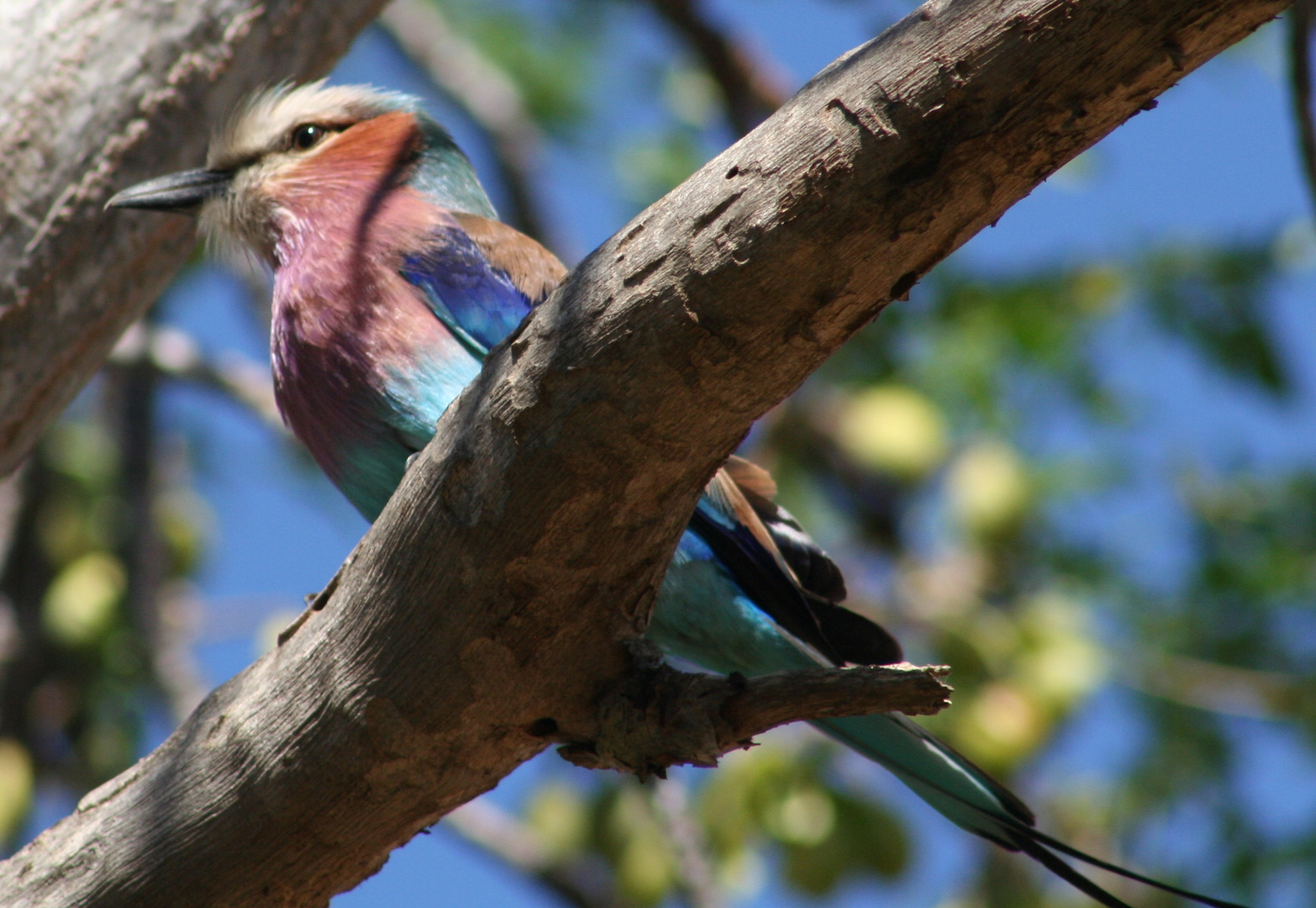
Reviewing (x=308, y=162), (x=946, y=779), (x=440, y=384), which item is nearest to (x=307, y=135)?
(x=308, y=162)

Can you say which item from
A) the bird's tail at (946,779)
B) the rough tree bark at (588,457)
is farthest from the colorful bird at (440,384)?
the rough tree bark at (588,457)

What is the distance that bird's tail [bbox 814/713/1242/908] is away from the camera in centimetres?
279

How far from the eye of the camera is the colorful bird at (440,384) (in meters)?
2.93

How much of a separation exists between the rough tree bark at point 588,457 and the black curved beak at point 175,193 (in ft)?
4.36

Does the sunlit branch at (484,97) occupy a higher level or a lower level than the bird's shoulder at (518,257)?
higher

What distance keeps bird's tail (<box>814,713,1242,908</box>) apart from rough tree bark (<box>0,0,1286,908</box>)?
0.85 m

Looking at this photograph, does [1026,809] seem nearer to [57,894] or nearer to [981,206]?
[981,206]

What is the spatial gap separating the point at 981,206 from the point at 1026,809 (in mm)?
1403

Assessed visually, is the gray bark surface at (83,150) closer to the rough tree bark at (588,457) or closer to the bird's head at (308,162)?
the bird's head at (308,162)

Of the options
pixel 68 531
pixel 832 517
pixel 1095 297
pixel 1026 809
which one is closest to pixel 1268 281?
pixel 1095 297

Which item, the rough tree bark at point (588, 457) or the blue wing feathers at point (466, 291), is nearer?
the rough tree bark at point (588, 457)

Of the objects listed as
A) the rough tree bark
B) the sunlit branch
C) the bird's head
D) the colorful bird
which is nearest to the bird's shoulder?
the colorful bird

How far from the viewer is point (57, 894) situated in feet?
7.65

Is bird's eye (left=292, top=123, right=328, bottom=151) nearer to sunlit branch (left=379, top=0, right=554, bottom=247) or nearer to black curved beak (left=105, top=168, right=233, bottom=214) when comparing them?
black curved beak (left=105, top=168, right=233, bottom=214)
